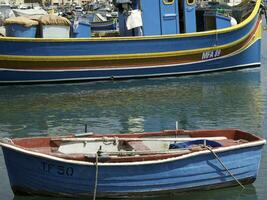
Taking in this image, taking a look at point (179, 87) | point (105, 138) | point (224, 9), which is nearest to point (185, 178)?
point (105, 138)

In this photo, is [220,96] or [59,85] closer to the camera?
[220,96]

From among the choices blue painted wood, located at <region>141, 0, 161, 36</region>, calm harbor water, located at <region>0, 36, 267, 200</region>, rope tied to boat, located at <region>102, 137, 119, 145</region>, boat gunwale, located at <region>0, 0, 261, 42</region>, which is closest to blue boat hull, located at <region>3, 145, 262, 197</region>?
calm harbor water, located at <region>0, 36, 267, 200</region>

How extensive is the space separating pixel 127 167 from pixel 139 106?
7656 millimetres

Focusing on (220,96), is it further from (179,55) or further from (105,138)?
(105,138)

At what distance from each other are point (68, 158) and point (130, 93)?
379 inches

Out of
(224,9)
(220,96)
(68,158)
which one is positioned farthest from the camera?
(224,9)

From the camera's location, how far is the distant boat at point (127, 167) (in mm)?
7465

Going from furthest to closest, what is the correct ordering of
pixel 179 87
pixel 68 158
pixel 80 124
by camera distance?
pixel 179 87 → pixel 80 124 → pixel 68 158

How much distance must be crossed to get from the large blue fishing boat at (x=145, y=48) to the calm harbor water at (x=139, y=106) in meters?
0.44

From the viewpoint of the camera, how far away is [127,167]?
7.46 m

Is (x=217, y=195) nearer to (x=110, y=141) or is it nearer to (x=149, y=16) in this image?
(x=110, y=141)

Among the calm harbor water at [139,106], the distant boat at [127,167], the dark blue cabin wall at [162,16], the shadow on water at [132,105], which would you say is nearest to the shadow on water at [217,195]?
the distant boat at [127,167]

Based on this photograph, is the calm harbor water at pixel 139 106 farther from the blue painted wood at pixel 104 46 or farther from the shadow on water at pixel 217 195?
the blue painted wood at pixel 104 46

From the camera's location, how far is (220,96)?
53.4 ft
